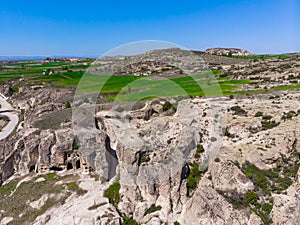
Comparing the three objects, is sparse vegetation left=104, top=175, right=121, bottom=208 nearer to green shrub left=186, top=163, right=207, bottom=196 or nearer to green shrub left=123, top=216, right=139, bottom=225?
green shrub left=123, top=216, right=139, bottom=225

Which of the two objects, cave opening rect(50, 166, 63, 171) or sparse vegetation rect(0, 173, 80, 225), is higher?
cave opening rect(50, 166, 63, 171)

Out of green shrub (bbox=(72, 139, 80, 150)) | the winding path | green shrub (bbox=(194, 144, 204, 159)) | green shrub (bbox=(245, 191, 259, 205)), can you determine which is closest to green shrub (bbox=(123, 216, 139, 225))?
green shrub (bbox=(194, 144, 204, 159))

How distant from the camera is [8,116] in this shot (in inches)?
2126

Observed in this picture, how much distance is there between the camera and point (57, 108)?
44719mm

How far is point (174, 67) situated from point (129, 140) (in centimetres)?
6427

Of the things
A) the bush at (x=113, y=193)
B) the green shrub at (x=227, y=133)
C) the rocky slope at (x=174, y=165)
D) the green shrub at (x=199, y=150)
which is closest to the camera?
the rocky slope at (x=174, y=165)

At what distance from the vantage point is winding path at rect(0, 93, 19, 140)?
42.0 metres

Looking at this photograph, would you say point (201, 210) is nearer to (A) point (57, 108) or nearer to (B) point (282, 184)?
(B) point (282, 184)

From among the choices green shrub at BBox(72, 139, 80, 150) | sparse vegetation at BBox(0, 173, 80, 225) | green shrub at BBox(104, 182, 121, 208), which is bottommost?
sparse vegetation at BBox(0, 173, 80, 225)

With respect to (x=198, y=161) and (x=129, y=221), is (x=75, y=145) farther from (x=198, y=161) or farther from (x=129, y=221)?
(x=198, y=161)

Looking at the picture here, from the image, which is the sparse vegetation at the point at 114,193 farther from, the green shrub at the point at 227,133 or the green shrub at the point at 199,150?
the green shrub at the point at 227,133

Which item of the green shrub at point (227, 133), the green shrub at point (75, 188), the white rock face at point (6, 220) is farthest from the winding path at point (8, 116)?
the green shrub at point (227, 133)

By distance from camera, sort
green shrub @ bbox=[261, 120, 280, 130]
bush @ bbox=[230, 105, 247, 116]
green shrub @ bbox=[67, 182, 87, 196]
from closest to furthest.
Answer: green shrub @ bbox=[67, 182, 87, 196]
green shrub @ bbox=[261, 120, 280, 130]
bush @ bbox=[230, 105, 247, 116]

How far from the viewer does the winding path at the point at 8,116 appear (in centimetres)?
4202
